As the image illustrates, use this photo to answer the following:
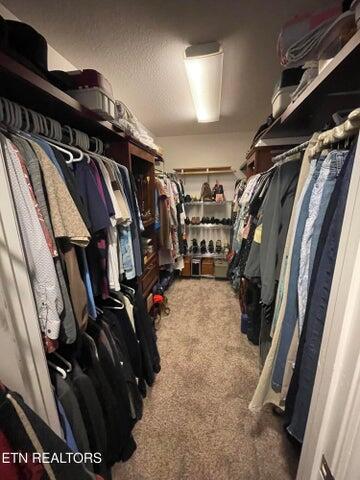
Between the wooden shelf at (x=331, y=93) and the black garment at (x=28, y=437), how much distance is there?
3.82 feet

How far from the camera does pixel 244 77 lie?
1863 mm

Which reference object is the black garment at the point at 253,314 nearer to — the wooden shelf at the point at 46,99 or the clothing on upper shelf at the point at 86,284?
the clothing on upper shelf at the point at 86,284

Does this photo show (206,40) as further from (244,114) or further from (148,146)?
(244,114)

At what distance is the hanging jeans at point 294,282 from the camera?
30.8 inches

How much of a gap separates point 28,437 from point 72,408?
44cm

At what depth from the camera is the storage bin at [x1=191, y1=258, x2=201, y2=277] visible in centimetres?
361

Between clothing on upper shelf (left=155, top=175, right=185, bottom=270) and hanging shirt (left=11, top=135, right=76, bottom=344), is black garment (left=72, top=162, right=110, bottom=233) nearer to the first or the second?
hanging shirt (left=11, top=135, right=76, bottom=344)

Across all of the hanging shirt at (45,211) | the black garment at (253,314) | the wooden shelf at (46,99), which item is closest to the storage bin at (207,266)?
the black garment at (253,314)

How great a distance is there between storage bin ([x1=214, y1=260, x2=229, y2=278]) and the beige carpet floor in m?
1.38

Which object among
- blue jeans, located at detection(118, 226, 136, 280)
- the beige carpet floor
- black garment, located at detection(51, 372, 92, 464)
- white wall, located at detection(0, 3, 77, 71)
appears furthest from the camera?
white wall, located at detection(0, 3, 77, 71)

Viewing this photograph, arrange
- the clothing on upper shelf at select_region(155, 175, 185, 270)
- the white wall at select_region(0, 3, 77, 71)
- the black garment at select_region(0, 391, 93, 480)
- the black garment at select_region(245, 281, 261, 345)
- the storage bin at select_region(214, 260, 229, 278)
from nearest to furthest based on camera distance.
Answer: the black garment at select_region(0, 391, 93, 480), the white wall at select_region(0, 3, 77, 71), the black garment at select_region(245, 281, 261, 345), the clothing on upper shelf at select_region(155, 175, 185, 270), the storage bin at select_region(214, 260, 229, 278)

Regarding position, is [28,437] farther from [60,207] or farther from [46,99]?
[46,99]

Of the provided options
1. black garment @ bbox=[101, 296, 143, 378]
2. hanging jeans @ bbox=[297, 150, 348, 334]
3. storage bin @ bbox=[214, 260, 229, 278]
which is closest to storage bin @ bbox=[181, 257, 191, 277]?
storage bin @ bbox=[214, 260, 229, 278]

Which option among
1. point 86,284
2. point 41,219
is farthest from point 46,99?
point 86,284
